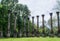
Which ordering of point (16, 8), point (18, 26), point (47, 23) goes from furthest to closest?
point (47, 23), point (16, 8), point (18, 26)

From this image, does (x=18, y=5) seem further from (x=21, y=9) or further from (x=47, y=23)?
(x=47, y=23)

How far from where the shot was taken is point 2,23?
189 feet

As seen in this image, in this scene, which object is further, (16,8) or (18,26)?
(16,8)

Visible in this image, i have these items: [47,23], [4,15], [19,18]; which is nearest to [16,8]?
[19,18]

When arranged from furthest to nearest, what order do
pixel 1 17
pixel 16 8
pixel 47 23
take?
pixel 47 23, pixel 16 8, pixel 1 17

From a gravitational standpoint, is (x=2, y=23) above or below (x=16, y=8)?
below

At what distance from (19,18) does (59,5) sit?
13.6 meters

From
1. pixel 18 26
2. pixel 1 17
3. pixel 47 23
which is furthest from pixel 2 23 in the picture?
pixel 47 23

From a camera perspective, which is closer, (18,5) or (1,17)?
(1,17)

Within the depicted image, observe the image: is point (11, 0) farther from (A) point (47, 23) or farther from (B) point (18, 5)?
(A) point (47, 23)

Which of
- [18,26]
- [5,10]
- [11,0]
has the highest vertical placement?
[11,0]

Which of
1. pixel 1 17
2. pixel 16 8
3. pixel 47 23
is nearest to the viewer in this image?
pixel 1 17

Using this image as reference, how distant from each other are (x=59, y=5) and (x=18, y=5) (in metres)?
15.5

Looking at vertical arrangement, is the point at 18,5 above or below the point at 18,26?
above
